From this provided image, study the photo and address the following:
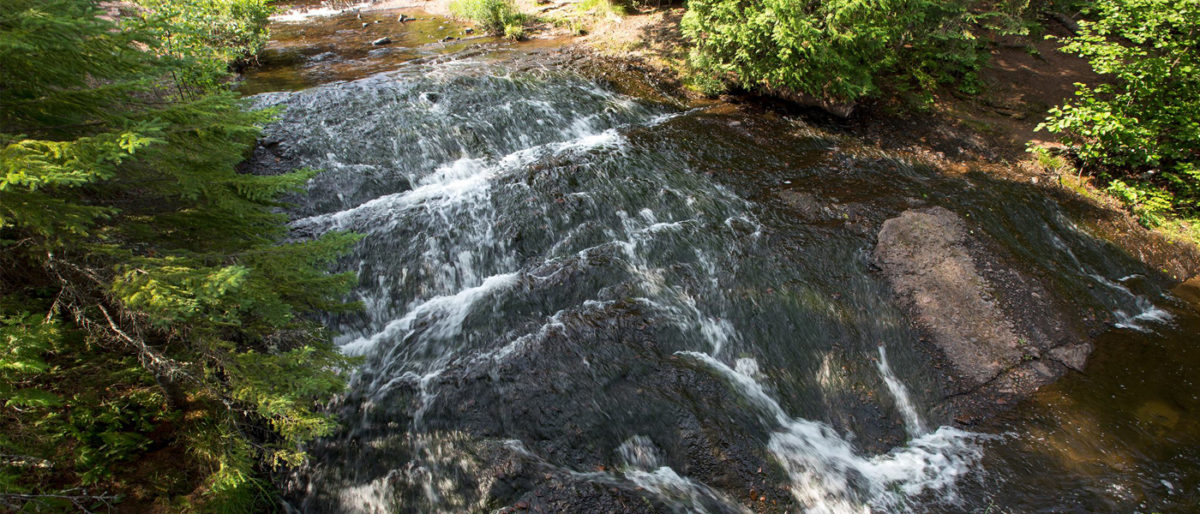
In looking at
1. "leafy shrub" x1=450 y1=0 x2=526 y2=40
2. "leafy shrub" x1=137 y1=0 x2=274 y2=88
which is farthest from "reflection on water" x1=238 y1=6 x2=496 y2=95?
"leafy shrub" x1=137 y1=0 x2=274 y2=88

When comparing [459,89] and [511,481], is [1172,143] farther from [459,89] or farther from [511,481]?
[459,89]

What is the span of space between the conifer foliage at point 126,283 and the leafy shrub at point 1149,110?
1420 cm

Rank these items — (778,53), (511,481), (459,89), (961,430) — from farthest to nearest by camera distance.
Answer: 1. (459,89)
2. (778,53)
3. (961,430)
4. (511,481)

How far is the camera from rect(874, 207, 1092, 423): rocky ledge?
652cm

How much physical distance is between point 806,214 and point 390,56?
15.0m

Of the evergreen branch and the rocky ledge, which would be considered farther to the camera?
the rocky ledge

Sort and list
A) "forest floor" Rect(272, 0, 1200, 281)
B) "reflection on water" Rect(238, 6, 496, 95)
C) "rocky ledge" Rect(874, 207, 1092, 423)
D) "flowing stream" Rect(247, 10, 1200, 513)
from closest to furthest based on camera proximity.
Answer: "flowing stream" Rect(247, 10, 1200, 513) → "rocky ledge" Rect(874, 207, 1092, 423) → "forest floor" Rect(272, 0, 1200, 281) → "reflection on water" Rect(238, 6, 496, 95)

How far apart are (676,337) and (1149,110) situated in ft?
39.1

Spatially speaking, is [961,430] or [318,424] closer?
[318,424]

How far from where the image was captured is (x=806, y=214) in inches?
352

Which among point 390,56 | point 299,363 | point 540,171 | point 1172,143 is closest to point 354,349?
point 299,363

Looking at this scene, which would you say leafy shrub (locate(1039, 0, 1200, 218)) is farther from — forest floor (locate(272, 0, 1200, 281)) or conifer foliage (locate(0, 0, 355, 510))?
conifer foliage (locate(0, 0, 355, 510))

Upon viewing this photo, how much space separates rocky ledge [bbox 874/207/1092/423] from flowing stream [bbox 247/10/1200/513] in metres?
0.26

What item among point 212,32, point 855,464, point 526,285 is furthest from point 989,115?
point 212,32
